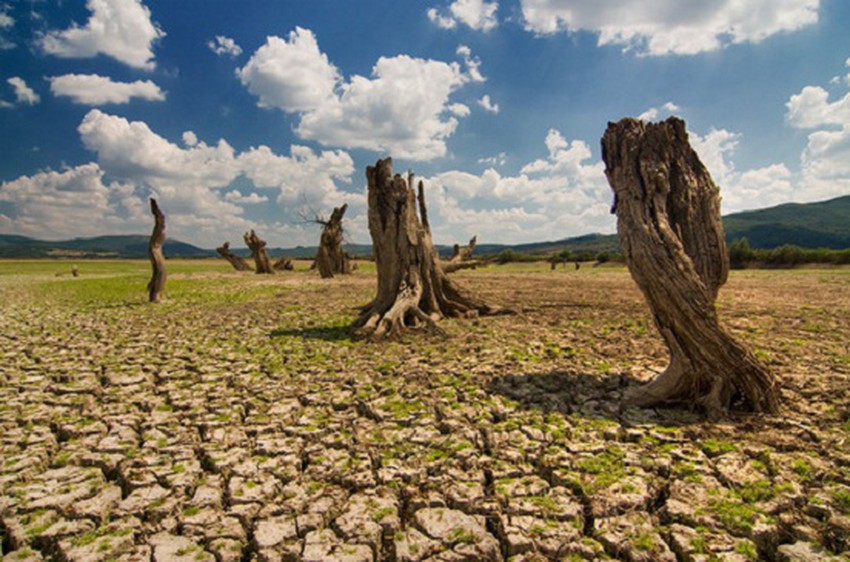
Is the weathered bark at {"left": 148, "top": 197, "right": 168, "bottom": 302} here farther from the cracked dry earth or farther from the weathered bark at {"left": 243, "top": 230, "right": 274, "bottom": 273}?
the weathered bark at {"left": 243, "top": 230, "right": 274, "bottom": 273}

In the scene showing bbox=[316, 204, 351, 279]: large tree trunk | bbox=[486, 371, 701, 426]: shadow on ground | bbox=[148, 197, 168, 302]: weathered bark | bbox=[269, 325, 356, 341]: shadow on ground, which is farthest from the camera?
bbox=[316, 204, 351, 279]: large tree trunk

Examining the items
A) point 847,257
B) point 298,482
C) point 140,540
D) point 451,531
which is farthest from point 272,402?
point 847,257

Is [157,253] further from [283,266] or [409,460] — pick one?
[283,266]

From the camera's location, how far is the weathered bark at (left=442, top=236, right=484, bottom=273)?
15.7 m

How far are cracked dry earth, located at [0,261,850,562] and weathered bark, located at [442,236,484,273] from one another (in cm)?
732

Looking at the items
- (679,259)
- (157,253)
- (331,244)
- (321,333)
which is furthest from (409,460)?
(331,244)

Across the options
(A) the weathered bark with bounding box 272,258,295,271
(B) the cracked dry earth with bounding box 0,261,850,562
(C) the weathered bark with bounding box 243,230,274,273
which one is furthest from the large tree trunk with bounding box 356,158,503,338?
(A) the weathered bark with bounding box 272,258,295,271

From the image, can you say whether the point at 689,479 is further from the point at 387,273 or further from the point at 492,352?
the point at 387,273

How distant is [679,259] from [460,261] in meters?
11.8

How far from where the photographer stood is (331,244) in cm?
3450

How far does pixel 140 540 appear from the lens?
324 cm

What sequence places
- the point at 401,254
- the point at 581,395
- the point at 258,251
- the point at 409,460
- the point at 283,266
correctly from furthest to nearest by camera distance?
the point at 283,266, the point at 258,251, the point at 401,254, the point at 581,395, the point at 409,460

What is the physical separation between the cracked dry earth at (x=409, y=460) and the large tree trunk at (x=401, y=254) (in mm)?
3457

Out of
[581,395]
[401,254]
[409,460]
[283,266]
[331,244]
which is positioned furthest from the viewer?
[283,266]
